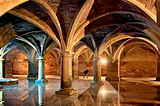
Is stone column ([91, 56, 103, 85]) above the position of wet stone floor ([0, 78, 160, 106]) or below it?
above

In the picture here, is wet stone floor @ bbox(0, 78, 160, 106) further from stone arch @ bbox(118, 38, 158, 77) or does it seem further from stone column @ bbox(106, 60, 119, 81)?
stone arch @ bbox(118, 38, 158, 77)

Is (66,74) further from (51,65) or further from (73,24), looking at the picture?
(51,65)

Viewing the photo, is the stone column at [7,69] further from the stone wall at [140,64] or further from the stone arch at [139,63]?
the stone wall at [140,64]

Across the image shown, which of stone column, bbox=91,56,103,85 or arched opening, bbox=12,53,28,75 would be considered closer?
stone column, bbox=91,56,103,85

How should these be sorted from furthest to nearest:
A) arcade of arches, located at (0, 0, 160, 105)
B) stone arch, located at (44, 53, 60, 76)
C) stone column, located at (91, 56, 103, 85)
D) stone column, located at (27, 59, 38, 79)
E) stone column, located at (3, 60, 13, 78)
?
stone arch, located at (44, 53, 60, 76)
stone column, located at (3, 60, 13, 78)
stone column, located at (27, 59, 38, 79)
stone column, located at (91, 56, 103, 85)
arcade of arches, located at (0, 0, 160, 105)

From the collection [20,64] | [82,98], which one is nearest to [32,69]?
[20,64]

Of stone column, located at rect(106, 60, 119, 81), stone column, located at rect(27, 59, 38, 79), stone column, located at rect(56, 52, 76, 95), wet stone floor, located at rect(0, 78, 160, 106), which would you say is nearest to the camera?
wet stone floor, located at rect(0, 78, 160, 106)

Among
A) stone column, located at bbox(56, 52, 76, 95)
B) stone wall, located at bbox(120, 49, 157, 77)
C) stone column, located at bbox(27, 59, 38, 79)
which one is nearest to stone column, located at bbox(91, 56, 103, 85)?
stone column, located at bbox(56, 52, 76, 95)

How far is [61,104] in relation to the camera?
5.82 m

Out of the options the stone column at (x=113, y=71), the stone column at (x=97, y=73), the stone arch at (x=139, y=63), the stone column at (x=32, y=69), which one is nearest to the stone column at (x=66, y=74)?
the stone column at (x=97, y=73)

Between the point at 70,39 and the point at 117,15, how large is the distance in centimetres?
269

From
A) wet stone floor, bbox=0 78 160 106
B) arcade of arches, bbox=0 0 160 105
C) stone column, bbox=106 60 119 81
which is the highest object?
arcade of arches, bbox=0 0 160 105

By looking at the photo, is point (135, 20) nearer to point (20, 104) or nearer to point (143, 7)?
point (143, 7)

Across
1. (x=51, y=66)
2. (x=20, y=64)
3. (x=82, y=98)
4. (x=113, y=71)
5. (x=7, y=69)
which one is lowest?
(x=82, y=98)
